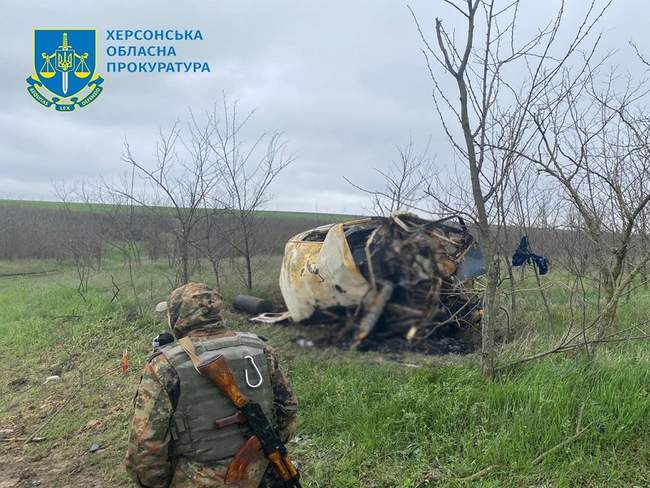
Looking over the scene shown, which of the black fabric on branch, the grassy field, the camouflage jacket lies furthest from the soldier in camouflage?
the black fabric on branch

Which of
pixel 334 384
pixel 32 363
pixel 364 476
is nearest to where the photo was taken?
pixel 364 476

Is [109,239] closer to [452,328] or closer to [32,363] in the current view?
[32,363]

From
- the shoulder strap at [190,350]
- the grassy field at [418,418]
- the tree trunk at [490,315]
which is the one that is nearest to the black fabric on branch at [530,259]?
the grassy field at [418,418]

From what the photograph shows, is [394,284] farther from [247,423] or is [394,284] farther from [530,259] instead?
[247,423]

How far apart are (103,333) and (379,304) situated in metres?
4.93

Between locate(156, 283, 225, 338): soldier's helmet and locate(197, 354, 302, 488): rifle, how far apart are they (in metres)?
0.26

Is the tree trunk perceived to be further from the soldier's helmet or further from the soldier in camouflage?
the soldier's helmet

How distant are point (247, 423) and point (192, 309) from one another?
60 cm

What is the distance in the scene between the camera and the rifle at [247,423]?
7.41ft

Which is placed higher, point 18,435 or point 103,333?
point 103,333

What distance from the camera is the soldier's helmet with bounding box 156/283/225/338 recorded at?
243 centimetres

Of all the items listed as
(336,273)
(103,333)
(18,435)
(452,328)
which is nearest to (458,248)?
(452,328)

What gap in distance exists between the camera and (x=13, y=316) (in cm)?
983

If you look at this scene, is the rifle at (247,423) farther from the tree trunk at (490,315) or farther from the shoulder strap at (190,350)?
the tree trunk at (490,315)
